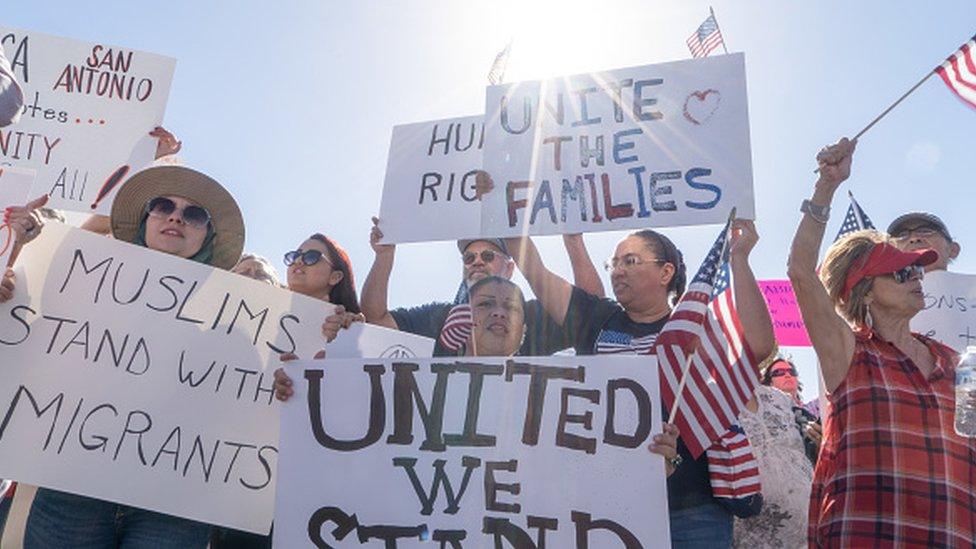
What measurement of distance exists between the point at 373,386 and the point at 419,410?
199 millimetres

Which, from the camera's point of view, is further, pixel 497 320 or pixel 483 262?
pixel 483 262

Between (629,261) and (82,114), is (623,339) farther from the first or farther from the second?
(82,114)

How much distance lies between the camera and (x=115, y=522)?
123 inches

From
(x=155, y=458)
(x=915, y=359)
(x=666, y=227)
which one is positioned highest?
(x=666, y=227)

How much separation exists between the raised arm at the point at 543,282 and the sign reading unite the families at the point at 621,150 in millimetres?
161

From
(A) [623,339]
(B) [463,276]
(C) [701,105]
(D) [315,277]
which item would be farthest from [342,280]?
(C) [701,105]

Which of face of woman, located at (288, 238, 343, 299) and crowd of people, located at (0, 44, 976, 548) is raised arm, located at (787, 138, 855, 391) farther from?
face of woman, located at (288, 238, 343, 299)

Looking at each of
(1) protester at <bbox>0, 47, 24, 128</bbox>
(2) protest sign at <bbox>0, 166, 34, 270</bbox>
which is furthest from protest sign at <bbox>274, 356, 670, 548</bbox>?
(1) protester at <bbox>0, 47, 24, 128</bbox>

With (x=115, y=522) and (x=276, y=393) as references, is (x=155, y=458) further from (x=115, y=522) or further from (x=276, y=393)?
(x=276, y=393)

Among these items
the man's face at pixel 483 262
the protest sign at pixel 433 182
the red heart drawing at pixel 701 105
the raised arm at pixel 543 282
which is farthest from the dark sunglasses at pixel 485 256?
the red heart drawing at pixel 701 105

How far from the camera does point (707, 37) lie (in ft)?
21.0

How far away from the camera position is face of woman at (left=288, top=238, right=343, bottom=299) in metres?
4.20

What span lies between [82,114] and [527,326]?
292 centimetres

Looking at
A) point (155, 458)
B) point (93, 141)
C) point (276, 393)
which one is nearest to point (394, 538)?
point (276, 393)
